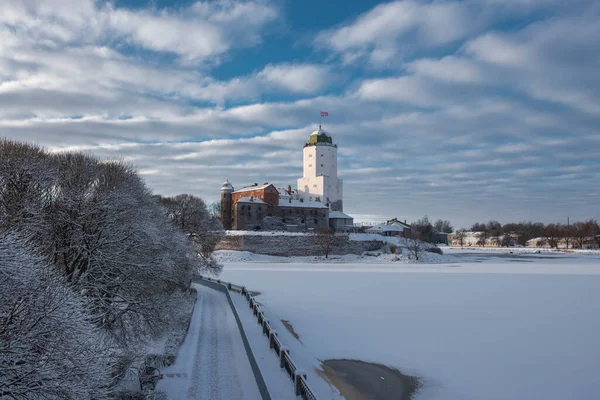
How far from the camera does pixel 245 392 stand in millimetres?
12008

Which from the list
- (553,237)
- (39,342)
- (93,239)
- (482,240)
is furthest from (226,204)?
(482,240)

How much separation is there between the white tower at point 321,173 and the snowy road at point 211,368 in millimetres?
78839

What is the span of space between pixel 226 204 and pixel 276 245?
1942 cm

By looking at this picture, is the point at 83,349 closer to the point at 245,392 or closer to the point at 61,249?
the point at 245,392

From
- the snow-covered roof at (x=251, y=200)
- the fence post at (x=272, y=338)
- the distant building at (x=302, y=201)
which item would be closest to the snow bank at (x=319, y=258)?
the distant building at (x=302, y=201)

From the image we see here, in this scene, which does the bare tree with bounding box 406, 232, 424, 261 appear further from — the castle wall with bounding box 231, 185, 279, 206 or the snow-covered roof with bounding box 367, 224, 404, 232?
the castle wall with bounding box 231, 185, 279, 206

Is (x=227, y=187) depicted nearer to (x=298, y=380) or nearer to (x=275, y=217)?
(x=275, y=217)

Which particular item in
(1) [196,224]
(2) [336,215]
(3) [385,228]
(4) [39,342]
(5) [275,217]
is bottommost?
(4) [39,342]

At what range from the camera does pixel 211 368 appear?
1410cm

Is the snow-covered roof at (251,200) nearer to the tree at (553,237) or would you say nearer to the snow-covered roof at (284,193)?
the snow-covered roof at (284,193)

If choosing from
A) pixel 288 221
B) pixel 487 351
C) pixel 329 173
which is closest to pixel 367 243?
pixel 288 221

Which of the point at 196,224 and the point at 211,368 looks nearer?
the point at 211,368

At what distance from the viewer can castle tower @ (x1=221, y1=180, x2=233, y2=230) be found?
87.7 m

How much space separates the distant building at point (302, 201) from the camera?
83.1 metres
